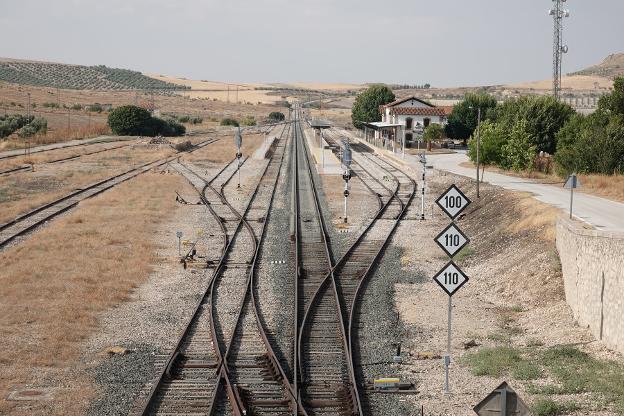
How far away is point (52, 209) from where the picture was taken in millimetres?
36844

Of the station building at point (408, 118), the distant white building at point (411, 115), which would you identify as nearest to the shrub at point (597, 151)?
the station building at point (408, 118)

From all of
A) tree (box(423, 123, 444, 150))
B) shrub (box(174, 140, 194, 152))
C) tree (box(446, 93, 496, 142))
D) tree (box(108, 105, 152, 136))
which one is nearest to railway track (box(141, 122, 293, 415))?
shrub (box(174, 140, 194, 152))

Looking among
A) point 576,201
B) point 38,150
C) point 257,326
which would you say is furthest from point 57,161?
point 257,326

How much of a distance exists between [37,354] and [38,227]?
16769mm

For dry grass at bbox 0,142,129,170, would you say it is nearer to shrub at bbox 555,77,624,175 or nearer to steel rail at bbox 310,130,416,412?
steel rail at bbox 310,130,416,412

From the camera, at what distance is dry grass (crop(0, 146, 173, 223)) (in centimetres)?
3875

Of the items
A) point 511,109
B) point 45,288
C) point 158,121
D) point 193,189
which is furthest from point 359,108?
point 45,288

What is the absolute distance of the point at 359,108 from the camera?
109312 millimetres

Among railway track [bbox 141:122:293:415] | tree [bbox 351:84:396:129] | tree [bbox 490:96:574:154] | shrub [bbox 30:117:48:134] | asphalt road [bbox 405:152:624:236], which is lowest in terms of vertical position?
railway track [bbox 141:122:293:415]

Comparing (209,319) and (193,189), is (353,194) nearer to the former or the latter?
(193,189)

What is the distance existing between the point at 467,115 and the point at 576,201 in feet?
174

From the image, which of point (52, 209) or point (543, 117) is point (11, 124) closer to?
point (52, 209)

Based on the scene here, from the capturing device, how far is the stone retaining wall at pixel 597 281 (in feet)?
49.5

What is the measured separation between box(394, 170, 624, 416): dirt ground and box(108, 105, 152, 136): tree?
7044 centimetres
